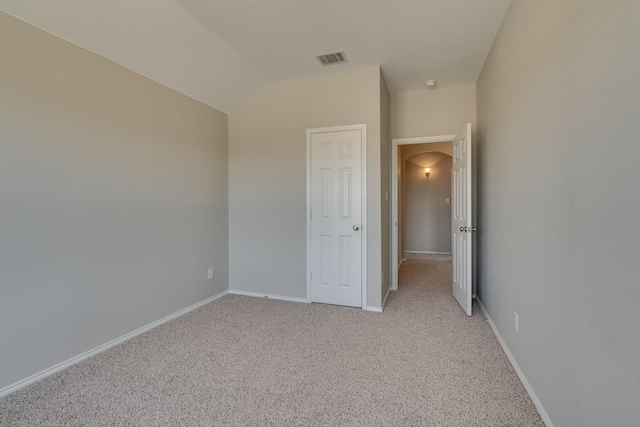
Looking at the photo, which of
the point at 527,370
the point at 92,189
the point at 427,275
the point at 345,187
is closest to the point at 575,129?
the point at 527,370

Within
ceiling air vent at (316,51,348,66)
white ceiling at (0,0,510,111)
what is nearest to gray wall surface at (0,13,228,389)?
white ceiling at (0,0,510,111)

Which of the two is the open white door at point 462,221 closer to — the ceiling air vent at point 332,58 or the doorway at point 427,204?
the ceiling air vent at point 332,58

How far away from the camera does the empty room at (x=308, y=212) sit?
1.26 metres

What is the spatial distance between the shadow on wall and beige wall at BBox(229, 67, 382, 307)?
162 inches

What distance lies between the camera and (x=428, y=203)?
726cm

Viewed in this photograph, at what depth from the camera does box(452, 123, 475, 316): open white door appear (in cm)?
303

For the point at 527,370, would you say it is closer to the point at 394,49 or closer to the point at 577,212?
the point at 577,212

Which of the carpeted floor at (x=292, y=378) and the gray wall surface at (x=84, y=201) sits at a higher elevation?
the gray wall surface at (x=84, y=201)

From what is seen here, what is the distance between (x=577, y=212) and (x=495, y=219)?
152cm

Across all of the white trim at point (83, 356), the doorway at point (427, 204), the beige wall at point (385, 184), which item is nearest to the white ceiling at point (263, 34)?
the beige wall at point (385, 184)

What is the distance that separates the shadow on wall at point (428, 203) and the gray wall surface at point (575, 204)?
502cm

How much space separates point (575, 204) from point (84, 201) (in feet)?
10.3

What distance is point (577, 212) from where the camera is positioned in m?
1.26

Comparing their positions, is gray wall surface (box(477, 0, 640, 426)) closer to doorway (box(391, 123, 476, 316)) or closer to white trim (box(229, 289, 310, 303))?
doorway (box(391, 123, 476, 316))
